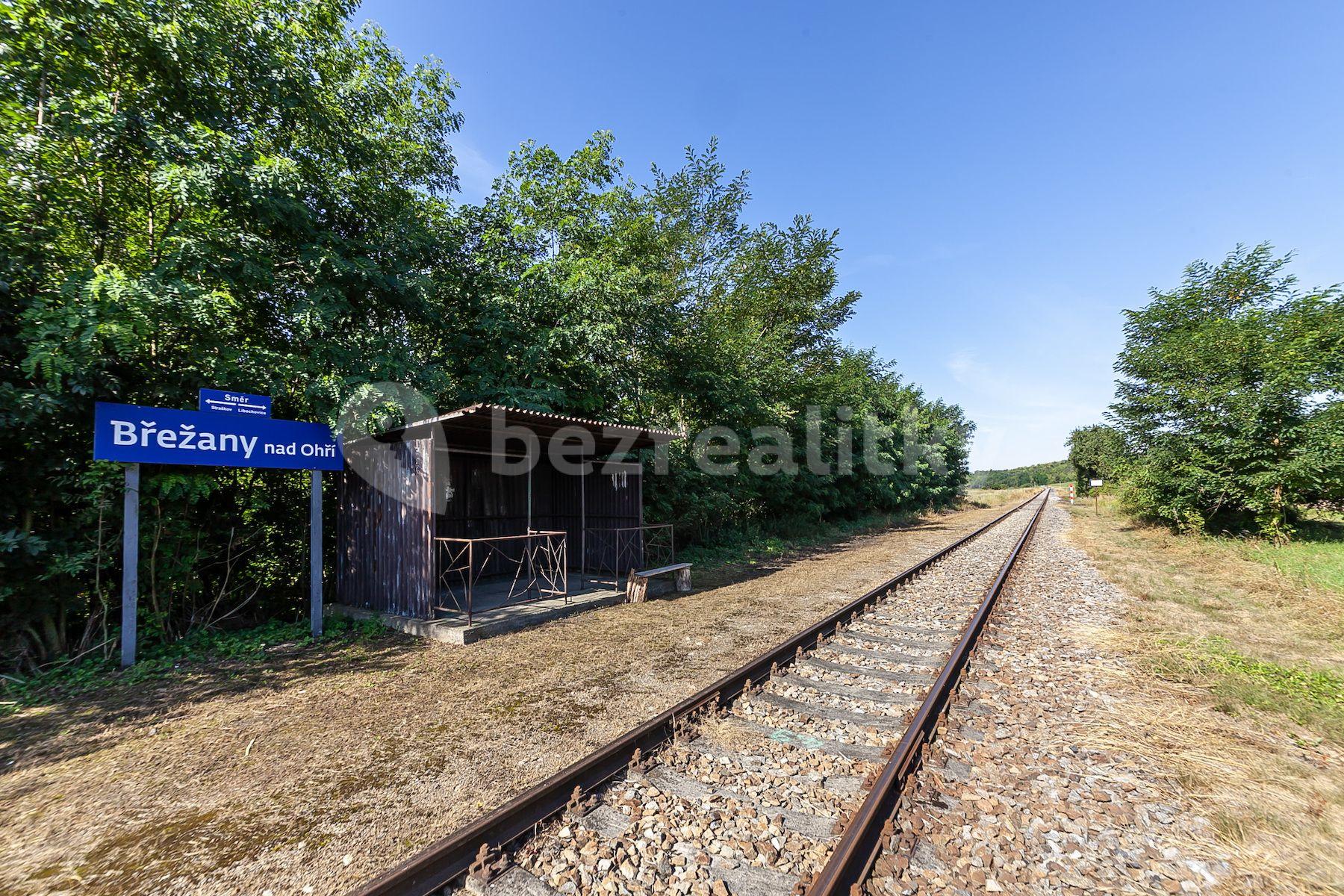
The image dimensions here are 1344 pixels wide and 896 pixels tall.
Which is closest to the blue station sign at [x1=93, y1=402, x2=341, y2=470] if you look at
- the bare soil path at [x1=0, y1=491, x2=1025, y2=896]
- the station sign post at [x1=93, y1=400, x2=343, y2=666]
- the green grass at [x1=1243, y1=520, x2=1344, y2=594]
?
the station sign post at [x1=93, y1=400, x2=343, y2=666]

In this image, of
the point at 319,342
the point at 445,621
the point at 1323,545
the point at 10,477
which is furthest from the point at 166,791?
the point at 1323,545

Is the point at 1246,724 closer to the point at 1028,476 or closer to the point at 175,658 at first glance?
the point at 175,658

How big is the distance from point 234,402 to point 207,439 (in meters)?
0.51

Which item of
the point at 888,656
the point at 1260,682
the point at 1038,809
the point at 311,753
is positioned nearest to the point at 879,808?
the point at 1038,809

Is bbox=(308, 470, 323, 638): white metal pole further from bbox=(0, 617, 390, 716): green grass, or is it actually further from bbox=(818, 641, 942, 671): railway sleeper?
A: bbox=(818, 641, 942, 671): railway sleeper

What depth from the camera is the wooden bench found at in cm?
945

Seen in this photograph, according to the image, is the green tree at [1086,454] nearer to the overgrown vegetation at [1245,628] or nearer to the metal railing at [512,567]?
the overgrown vegetation at [1245,628]

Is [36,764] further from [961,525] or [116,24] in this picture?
[961,525]

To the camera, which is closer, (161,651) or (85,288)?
(85,288)

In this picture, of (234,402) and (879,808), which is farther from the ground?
(234,402)

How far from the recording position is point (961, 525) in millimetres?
26266

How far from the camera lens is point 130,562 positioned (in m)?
5.66

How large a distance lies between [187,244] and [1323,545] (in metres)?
24.9

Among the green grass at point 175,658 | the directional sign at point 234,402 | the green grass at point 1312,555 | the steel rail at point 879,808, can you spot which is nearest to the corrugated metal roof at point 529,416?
the directional sign at point 234,402
